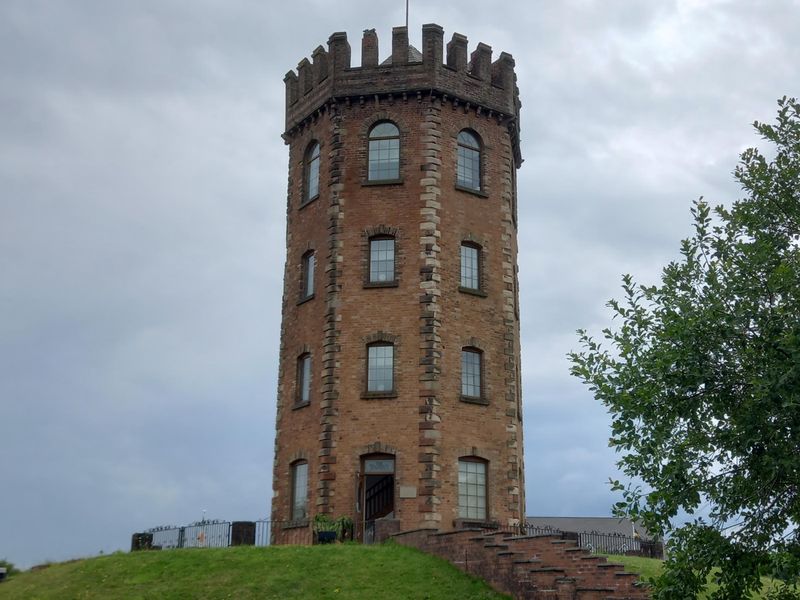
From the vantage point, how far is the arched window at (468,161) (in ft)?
111

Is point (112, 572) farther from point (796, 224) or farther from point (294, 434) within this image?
point (796, 224)

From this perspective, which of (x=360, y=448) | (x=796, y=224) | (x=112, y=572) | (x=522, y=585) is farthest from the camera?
(x=360, y=448)

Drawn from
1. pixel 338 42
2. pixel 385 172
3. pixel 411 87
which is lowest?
pixel 385 172

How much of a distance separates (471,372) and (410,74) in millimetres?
11059

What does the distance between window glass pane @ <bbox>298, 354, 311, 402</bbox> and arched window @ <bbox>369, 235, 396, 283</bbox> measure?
12.5ft

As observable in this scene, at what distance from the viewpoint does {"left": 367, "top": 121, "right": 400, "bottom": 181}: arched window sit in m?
33.2

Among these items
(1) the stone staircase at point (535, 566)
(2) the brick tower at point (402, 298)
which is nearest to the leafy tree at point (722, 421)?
(1) the stone staircase at point (535, 566)

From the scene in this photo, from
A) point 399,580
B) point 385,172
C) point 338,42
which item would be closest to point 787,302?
point 399,580

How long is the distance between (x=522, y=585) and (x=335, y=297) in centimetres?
1296

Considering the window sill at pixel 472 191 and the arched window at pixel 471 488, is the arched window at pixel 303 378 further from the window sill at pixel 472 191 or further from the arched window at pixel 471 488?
the window sill at pixel 472 191

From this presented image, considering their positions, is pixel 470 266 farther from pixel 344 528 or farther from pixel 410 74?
pixel 344 528

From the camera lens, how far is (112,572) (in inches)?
992

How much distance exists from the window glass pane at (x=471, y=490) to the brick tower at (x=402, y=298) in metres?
0.05

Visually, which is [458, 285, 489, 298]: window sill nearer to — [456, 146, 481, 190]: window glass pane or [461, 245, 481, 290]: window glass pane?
[461, 245, 481, 290]: window glass pane
